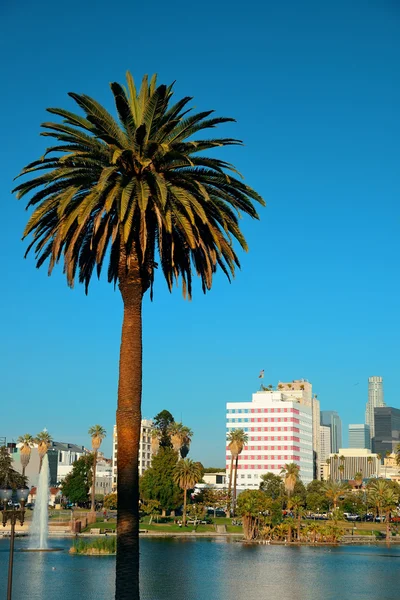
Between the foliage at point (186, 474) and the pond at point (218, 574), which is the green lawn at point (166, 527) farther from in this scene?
the pond at point (218, 574)

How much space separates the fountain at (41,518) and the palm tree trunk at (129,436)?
80.2 meters

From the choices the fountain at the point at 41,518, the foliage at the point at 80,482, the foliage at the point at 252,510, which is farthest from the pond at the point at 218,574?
the foliage at the point at 80,482

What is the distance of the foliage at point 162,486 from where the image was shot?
160m

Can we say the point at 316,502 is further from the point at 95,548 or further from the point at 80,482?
the point at 95,548

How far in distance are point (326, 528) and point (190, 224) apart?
10737cm

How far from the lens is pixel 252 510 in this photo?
12756cm

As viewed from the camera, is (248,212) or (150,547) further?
(150,547)

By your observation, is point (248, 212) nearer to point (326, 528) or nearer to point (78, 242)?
point (78, 242)

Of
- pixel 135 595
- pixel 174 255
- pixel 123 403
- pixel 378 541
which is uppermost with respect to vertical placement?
pixel 174 255

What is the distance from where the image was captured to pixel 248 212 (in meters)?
33.8

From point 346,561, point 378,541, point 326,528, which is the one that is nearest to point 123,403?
point 346,561

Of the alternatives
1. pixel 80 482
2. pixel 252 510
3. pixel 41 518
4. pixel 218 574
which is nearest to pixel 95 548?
pixel 41 518

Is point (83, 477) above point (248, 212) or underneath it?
underneath

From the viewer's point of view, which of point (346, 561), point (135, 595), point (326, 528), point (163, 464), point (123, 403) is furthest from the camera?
point (163, 464)
